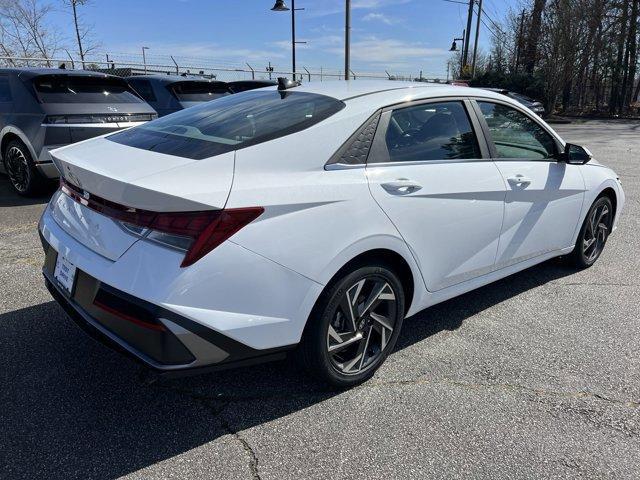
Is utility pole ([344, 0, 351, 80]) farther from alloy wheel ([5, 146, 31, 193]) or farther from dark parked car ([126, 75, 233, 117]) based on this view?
alloy wheel ([5, 146, 31, 193])

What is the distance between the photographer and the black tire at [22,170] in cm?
646

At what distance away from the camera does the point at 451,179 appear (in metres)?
3.08

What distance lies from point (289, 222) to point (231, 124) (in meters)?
0.88

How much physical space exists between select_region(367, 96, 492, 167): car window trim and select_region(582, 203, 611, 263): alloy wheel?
5.88 feet

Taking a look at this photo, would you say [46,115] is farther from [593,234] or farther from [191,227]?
[593,234]

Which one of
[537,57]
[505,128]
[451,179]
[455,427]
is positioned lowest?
[455,427]

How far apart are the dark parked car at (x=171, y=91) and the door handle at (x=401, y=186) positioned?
686 cm

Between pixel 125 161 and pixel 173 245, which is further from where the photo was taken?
pixel 125 161

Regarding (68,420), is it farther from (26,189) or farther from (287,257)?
(26,189)

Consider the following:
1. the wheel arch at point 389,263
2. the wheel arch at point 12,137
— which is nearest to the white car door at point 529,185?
the wheel arch at point 389,263

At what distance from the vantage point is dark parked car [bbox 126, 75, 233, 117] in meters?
8.88

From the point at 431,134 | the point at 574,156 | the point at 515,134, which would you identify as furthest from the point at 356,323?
the point at 574,156

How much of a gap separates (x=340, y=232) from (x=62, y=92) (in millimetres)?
5643

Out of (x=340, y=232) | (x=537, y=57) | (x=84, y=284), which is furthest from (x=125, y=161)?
(x=537, y=57)
